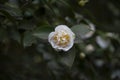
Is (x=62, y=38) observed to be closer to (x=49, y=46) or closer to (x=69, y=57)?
(x=69, y=57)

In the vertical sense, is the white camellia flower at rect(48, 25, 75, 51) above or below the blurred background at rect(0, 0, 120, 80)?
above

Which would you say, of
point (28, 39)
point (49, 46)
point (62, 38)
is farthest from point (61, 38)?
point (49, 46)

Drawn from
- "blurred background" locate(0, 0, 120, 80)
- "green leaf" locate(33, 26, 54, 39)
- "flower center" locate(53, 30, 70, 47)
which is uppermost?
"green leaf" locate(33, 26, 54, 39)

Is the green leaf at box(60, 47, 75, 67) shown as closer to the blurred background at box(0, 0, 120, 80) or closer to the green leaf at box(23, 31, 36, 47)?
the blurred background at box(0, 0, 120, 80)

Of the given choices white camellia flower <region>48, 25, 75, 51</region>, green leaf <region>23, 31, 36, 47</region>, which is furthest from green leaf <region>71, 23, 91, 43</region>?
green leaf <region>23, 31, 36, 47</region>

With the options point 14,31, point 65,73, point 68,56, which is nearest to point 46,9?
Answer: point 14,31

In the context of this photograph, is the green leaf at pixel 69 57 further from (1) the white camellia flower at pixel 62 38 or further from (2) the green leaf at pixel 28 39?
(2) the green leaf at pixel 28 39
